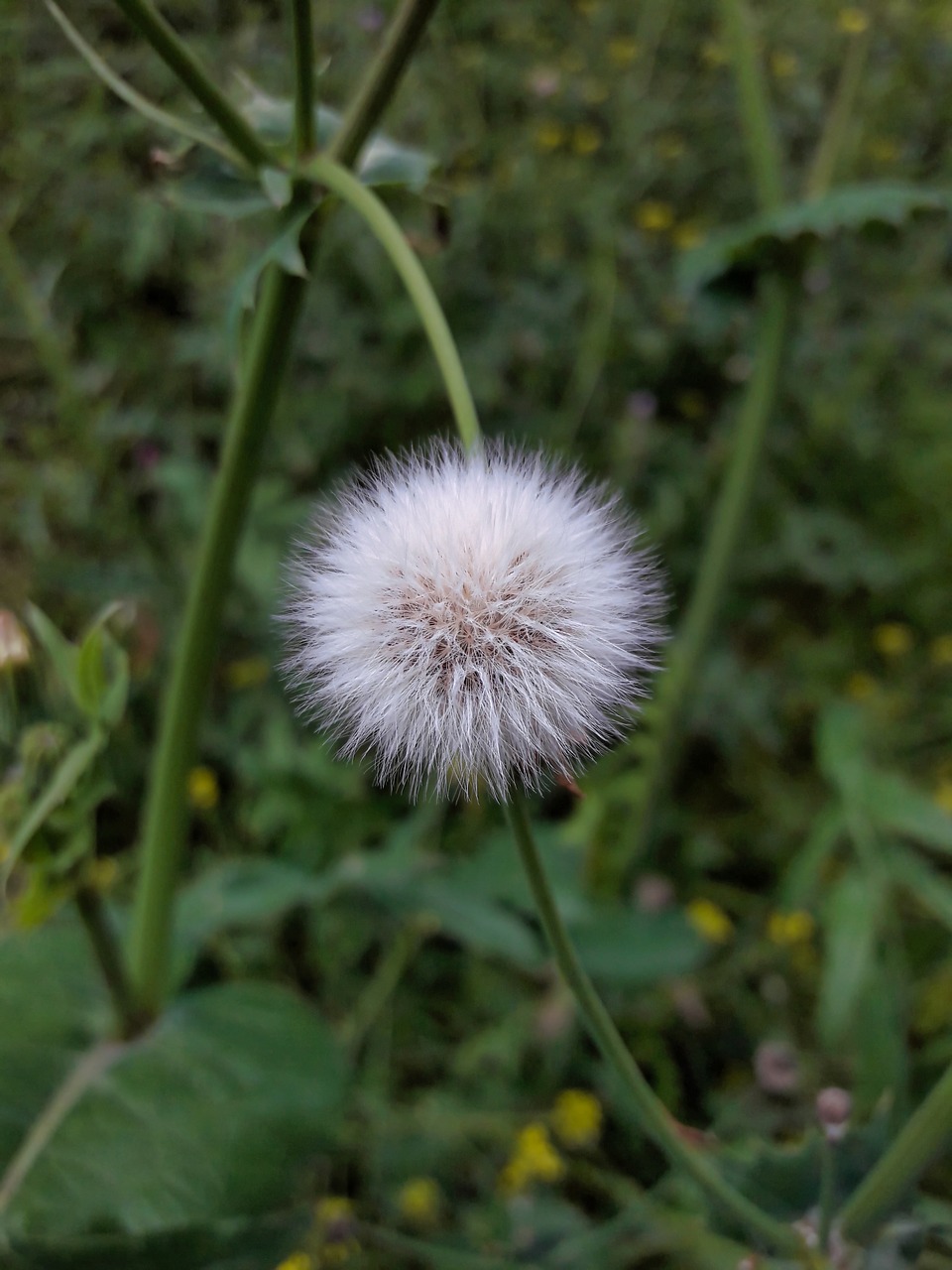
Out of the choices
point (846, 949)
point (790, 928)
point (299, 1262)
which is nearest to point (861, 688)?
point (790, 928)

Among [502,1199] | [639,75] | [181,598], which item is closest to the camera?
[502,1199]

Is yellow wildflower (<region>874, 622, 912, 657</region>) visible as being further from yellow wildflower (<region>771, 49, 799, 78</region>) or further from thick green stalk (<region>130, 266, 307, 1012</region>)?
thick green stalk (<region>130, 266, 307, 1012</region>)

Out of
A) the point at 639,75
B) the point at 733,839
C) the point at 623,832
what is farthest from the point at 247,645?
the point at 639,75

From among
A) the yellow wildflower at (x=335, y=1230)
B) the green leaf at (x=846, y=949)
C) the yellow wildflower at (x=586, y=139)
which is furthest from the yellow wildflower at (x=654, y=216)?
the yellow wildflower at (x=335, y=1230)

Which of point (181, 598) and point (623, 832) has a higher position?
point (181, 598)

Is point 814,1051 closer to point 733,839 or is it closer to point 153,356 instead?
point 733,839

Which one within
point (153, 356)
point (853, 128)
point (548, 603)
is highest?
point (853, 128)
